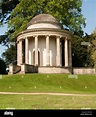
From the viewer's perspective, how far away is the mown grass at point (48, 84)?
976 inches

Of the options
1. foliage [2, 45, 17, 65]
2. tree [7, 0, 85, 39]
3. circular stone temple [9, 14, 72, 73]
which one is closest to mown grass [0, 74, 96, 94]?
circular stone temple [9, 14, 72, 73]

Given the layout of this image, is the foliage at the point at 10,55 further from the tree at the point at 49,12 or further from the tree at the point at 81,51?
the tree at the point at 81,51

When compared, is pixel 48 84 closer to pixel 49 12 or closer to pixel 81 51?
pixel 81 51

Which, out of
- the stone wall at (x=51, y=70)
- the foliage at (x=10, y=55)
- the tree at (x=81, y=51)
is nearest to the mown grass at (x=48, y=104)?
the stone wall at (x=51, y=70)

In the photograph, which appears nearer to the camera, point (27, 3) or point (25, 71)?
point (25, 71)

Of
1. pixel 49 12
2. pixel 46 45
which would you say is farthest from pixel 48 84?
pixel 49 12

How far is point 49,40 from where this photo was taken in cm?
4262

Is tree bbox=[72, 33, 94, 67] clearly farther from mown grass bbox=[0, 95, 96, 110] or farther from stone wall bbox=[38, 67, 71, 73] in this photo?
mown grass bbox=[0, 95, 96, 110]

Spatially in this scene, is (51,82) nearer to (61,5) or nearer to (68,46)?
(68,46)

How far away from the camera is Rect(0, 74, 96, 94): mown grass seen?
2480cm

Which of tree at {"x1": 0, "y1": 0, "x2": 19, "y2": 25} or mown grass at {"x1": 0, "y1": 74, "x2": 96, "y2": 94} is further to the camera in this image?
tree at {"x1": 0, "y1": 0, "x2": 19, "y2": 25}

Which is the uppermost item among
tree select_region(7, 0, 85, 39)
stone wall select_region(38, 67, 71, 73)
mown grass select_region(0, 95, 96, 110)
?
tree select_region(7, 0, 85, 39)

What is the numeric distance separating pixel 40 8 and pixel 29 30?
32.2 ft


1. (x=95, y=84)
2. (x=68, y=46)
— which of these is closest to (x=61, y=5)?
(x=68, y=46)
